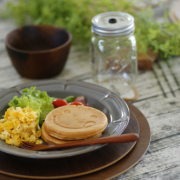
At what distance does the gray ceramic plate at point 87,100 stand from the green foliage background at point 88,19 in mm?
466

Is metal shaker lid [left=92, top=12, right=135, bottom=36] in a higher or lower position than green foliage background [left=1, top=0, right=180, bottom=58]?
higher

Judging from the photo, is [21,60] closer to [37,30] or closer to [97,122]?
[37,30]

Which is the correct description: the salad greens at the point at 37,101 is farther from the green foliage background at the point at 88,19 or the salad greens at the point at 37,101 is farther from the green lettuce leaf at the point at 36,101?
the green foliage background at the point at 88,19

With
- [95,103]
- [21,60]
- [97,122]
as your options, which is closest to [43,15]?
[21,60]

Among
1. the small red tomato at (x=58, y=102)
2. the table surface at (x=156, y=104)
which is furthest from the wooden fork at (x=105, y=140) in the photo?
the small red tomato at (x=58, y=102)

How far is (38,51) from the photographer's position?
1435mm

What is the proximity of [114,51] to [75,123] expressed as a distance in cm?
53

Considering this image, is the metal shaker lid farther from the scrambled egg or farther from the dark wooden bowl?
the scrambled egg

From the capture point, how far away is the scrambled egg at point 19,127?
0.82 m

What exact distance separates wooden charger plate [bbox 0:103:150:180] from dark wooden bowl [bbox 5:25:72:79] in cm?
58

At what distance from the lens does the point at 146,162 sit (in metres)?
0.85

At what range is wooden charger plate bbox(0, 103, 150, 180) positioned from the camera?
735 mm

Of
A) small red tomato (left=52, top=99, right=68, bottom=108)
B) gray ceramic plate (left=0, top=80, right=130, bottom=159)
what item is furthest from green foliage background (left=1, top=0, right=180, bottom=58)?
small red tomato (left=52, top=99, right=68, bottom=108)

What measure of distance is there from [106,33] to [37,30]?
21.8 inches
